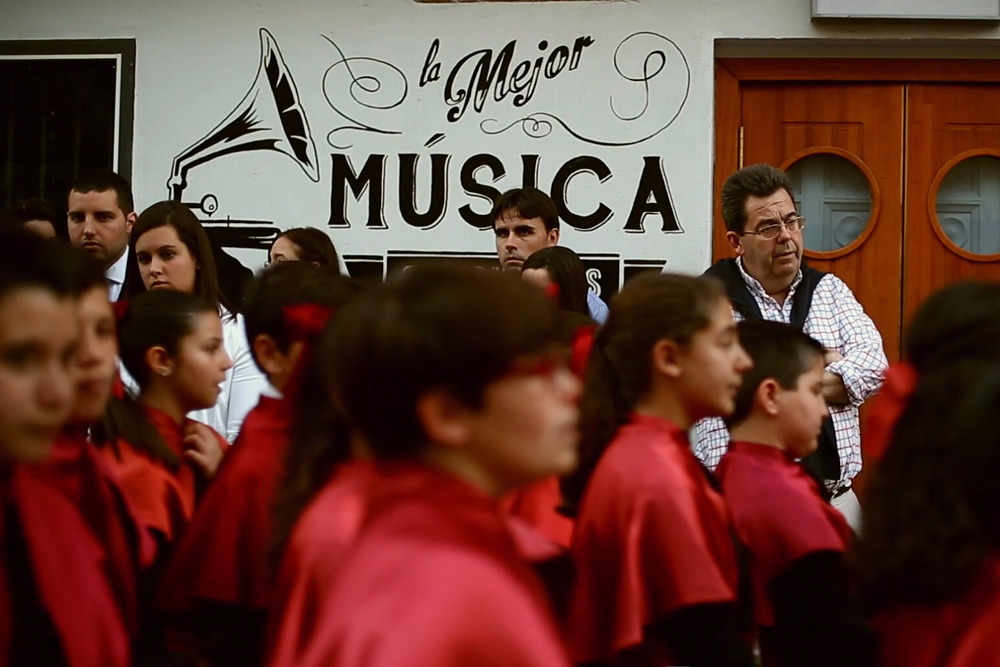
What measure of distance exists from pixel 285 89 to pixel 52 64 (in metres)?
1.04

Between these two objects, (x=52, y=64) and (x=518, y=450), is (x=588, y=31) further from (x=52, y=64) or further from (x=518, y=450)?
(x=518, y=450)

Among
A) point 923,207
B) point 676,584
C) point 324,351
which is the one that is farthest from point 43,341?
point 923,207

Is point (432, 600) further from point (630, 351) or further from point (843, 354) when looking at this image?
point (843, 354)

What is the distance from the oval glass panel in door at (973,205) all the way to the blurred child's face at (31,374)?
14.6 feet

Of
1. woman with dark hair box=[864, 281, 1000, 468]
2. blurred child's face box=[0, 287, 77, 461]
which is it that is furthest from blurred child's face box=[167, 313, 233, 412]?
woman with dark hair box=[864, 281, 1000, 468]

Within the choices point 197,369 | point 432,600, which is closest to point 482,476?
point 432,600

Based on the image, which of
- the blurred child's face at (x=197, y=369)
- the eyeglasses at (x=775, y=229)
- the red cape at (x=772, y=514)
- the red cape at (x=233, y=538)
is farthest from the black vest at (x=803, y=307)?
the red cape at (x=233, y=538)

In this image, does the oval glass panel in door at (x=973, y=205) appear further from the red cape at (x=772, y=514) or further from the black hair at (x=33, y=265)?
the black hair at (x=33, y=265)

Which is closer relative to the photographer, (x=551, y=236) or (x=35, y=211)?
(x=551, y=236)

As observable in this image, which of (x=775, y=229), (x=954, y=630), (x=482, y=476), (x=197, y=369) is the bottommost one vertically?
(x=954, y=630)

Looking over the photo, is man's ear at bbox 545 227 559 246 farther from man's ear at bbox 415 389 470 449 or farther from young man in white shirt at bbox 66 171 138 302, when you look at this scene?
man's ear at bbox 415 389 470 449

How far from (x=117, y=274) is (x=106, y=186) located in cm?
32

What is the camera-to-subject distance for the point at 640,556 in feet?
8.55

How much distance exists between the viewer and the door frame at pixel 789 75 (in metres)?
5.64
